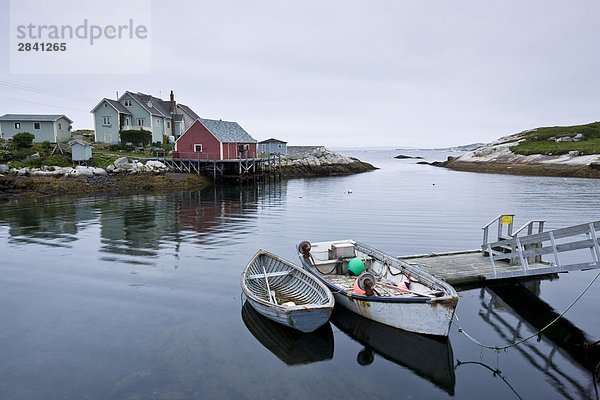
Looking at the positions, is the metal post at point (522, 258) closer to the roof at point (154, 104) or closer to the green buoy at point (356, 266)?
the green buoy at point (356, 266)

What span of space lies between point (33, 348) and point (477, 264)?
14.9m

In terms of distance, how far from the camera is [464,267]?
604 inches

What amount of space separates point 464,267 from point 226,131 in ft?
144

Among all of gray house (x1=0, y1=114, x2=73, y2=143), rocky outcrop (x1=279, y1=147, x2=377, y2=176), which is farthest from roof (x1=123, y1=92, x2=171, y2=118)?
rocky outcrop (x1=279, y1=147, x2=377, y2=176)

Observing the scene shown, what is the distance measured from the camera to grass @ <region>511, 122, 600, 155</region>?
74062 millimetres

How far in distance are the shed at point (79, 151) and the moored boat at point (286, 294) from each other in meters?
38.8

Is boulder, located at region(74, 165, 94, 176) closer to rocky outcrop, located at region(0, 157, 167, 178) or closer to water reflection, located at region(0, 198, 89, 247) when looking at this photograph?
rocky outcrop, located at region(0, 157, 167, 178)

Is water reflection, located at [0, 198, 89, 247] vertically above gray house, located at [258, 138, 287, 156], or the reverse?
gray house, located at [258, 138, 287, 156]

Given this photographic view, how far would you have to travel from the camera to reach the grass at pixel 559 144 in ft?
243

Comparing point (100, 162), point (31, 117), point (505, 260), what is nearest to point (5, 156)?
point (100, 162)

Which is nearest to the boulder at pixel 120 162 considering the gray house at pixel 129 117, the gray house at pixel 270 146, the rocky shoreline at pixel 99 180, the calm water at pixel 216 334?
the rocky shoreline at pixel 99 180

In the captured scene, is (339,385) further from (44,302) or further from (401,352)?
(44,302)

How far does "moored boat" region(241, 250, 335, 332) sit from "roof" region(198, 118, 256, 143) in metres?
38.9

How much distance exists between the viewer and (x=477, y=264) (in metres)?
15.6
